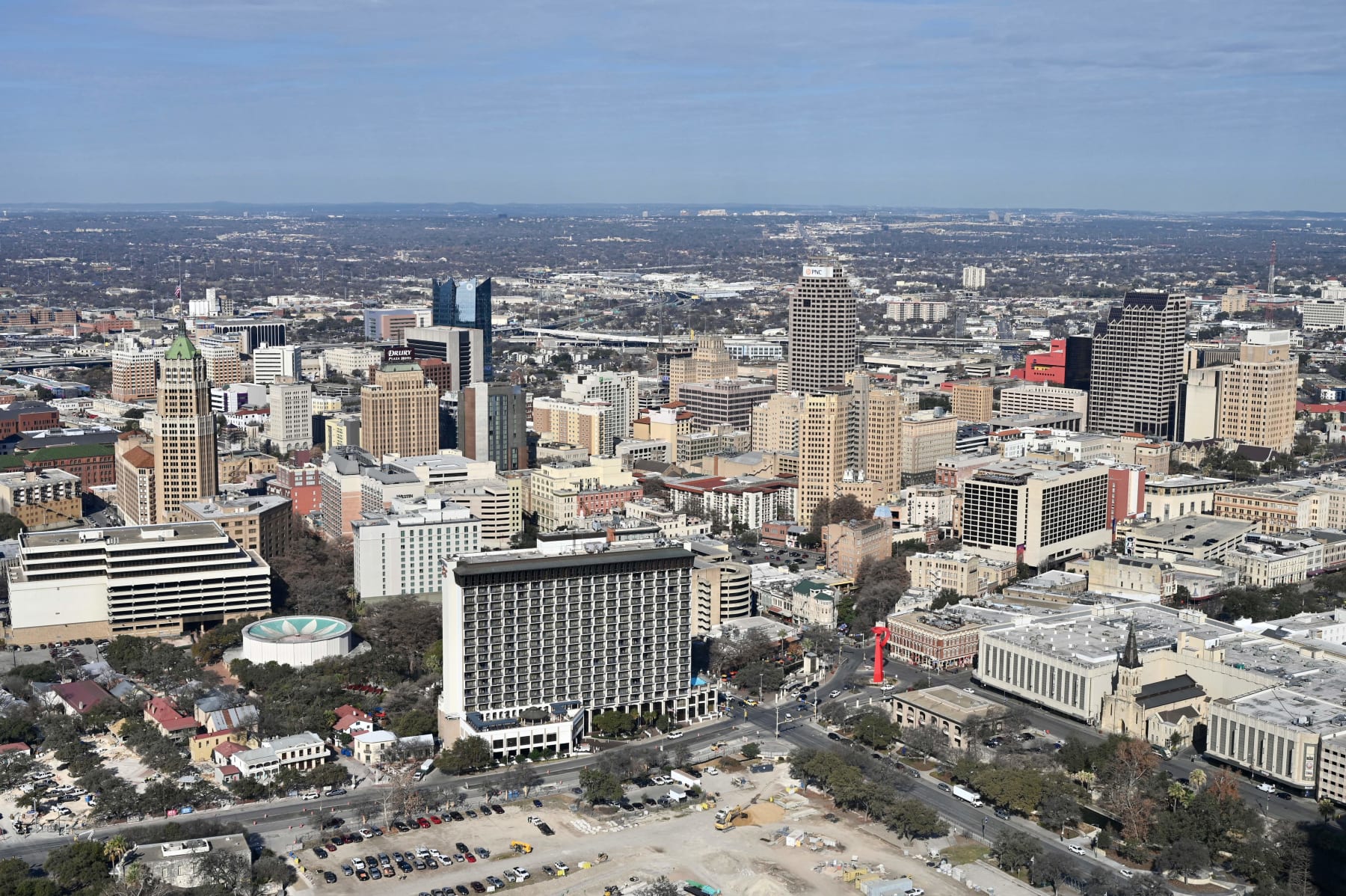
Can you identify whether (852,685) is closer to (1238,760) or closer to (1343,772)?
(1238,760)

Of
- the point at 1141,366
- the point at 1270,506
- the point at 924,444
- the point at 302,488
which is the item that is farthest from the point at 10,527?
the point at 1141,366

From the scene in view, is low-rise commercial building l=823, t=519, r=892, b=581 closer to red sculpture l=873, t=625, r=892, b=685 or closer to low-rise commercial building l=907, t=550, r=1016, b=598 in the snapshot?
low-rise commercial building l=907, t=550, r=1016, b=598

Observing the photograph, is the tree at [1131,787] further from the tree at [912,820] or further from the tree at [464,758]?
the tree at [464,758]

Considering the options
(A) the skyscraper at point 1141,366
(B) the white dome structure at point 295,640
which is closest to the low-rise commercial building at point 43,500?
(B) the white dome structure at point 295,640

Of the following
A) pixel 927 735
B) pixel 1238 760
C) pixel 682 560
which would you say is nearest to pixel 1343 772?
pixel 1238 760

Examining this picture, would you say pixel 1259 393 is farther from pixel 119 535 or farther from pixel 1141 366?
pixel 119 535

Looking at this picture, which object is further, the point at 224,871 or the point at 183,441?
the point at 183,441

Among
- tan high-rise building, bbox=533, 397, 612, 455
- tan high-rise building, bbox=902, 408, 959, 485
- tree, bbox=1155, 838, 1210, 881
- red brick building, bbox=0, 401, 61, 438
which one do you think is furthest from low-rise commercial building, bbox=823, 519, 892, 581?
red brick building, bbox=0, 401, 61, 438
